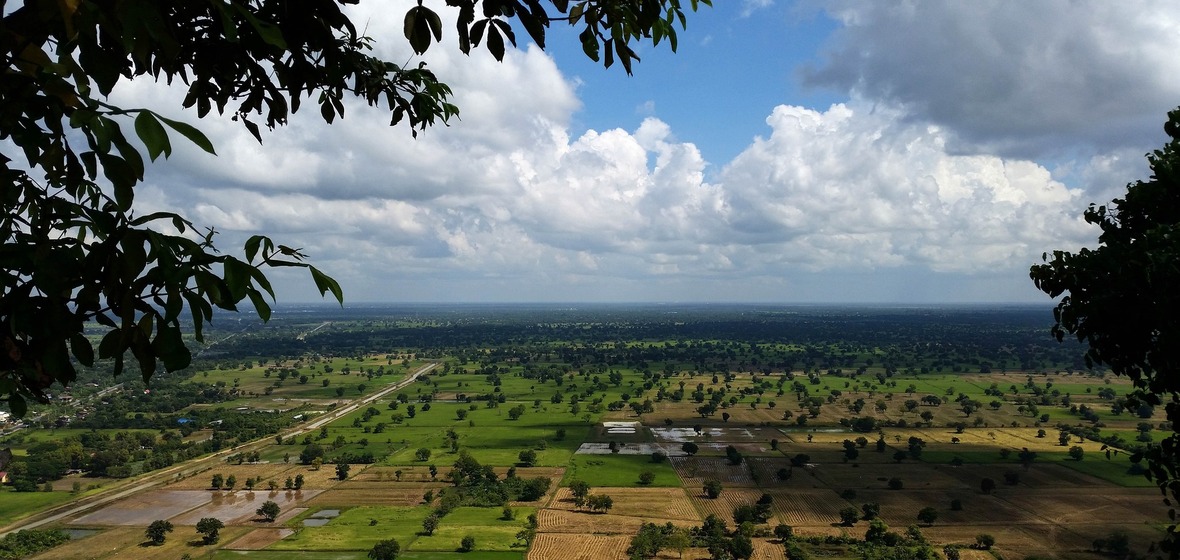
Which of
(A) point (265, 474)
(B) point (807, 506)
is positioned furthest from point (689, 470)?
(A) point (265, 474)

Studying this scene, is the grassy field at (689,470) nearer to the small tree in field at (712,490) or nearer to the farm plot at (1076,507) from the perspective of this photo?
the farm plot at (1076,507)

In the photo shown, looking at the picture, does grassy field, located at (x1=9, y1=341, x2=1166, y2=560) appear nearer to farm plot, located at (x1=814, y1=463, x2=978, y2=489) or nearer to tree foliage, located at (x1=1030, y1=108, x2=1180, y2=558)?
farm plot, located at (x1=814, y1=463, x2=978, y2=489)

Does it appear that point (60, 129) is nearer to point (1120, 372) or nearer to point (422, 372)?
point (1120, 372)

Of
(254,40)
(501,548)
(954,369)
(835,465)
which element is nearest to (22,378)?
(254,40)

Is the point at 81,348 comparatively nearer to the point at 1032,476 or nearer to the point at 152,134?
the point at 152,134

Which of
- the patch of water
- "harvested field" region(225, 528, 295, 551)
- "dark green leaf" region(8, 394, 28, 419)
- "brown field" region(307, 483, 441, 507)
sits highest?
"dark green leaf" region(8, 394, 28, 419)

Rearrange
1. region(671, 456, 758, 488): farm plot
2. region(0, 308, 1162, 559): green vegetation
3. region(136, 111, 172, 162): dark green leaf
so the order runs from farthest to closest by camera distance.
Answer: region(671, 456, 758, 488): farm plot
region(0, 308, 1162, 559): green vegetation
region(136, 111, 172, 162): dark green leaf

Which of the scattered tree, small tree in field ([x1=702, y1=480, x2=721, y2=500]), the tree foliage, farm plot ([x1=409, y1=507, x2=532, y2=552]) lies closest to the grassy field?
farm plot ([x1=409, y1=507, x2=532, y2=552])
